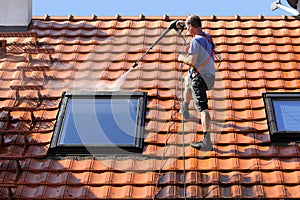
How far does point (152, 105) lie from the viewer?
6.09 metres

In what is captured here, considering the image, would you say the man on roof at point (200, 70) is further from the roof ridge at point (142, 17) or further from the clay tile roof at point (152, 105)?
the roof ridge at point (142, 17)

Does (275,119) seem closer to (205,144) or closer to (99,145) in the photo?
(205,144)

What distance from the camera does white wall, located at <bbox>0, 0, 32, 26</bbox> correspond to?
7941 millimetres

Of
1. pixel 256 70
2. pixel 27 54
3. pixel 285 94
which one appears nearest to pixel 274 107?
pixel 285 94

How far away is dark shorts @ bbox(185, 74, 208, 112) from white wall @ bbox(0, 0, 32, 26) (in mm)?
→ 3357

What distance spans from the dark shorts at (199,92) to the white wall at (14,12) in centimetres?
336

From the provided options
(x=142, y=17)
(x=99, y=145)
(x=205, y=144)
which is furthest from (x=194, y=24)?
(x=142, y=17)

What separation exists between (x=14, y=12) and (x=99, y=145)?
11.4 feet

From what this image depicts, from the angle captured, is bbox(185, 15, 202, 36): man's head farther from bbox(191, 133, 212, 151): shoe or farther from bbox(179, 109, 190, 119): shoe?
bbox(191, 133, 212, 151): shoe

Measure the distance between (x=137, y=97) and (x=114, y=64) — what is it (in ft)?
2.80

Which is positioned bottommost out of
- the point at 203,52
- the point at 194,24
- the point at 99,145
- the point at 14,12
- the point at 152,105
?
the point at 99,145

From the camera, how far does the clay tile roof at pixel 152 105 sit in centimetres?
496

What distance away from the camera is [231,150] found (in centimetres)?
534

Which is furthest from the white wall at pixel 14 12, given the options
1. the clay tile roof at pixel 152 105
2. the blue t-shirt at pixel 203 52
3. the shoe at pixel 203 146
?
the shoe at pixel 203 146
